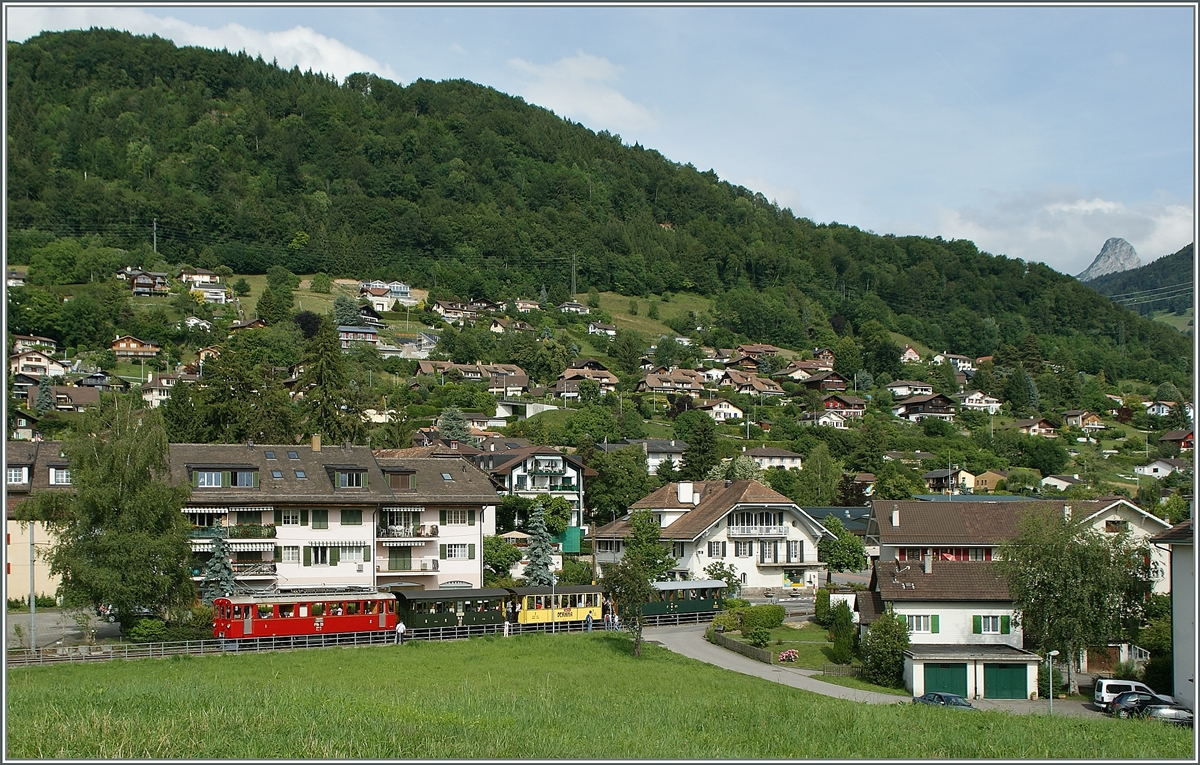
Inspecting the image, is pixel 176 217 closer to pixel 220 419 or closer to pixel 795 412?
pixel 795 412

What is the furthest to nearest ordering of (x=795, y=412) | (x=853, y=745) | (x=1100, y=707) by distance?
(x=795, y=412) → (x=1100, y=707) → (x=853, y=745)

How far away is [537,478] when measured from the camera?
75125 mm

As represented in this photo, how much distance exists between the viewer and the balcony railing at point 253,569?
4456 cm

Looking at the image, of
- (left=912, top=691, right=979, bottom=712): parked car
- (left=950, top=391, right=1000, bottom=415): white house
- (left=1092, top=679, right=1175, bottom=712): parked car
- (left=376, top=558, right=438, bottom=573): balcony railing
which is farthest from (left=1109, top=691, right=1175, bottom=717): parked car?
(left=950, top=391, right=1000, bottom=415): white house

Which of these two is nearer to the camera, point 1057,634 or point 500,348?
point 1057,634

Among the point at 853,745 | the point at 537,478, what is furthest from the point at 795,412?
the point at 853,745

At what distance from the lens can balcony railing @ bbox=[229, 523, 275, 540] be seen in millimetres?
44594

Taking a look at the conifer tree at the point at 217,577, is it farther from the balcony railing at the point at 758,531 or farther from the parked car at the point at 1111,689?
the parked car at the point at 1111,689

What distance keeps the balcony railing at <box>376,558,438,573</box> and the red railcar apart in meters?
6.36

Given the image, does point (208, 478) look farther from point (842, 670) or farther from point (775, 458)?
point (775, 458)

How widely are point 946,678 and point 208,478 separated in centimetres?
3015

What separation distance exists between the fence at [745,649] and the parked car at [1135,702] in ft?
36.7

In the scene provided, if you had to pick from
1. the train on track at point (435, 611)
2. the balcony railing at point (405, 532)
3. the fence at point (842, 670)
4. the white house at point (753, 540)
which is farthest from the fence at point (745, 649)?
the balcony railing at point (405, 532)

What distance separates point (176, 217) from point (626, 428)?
398 feet
